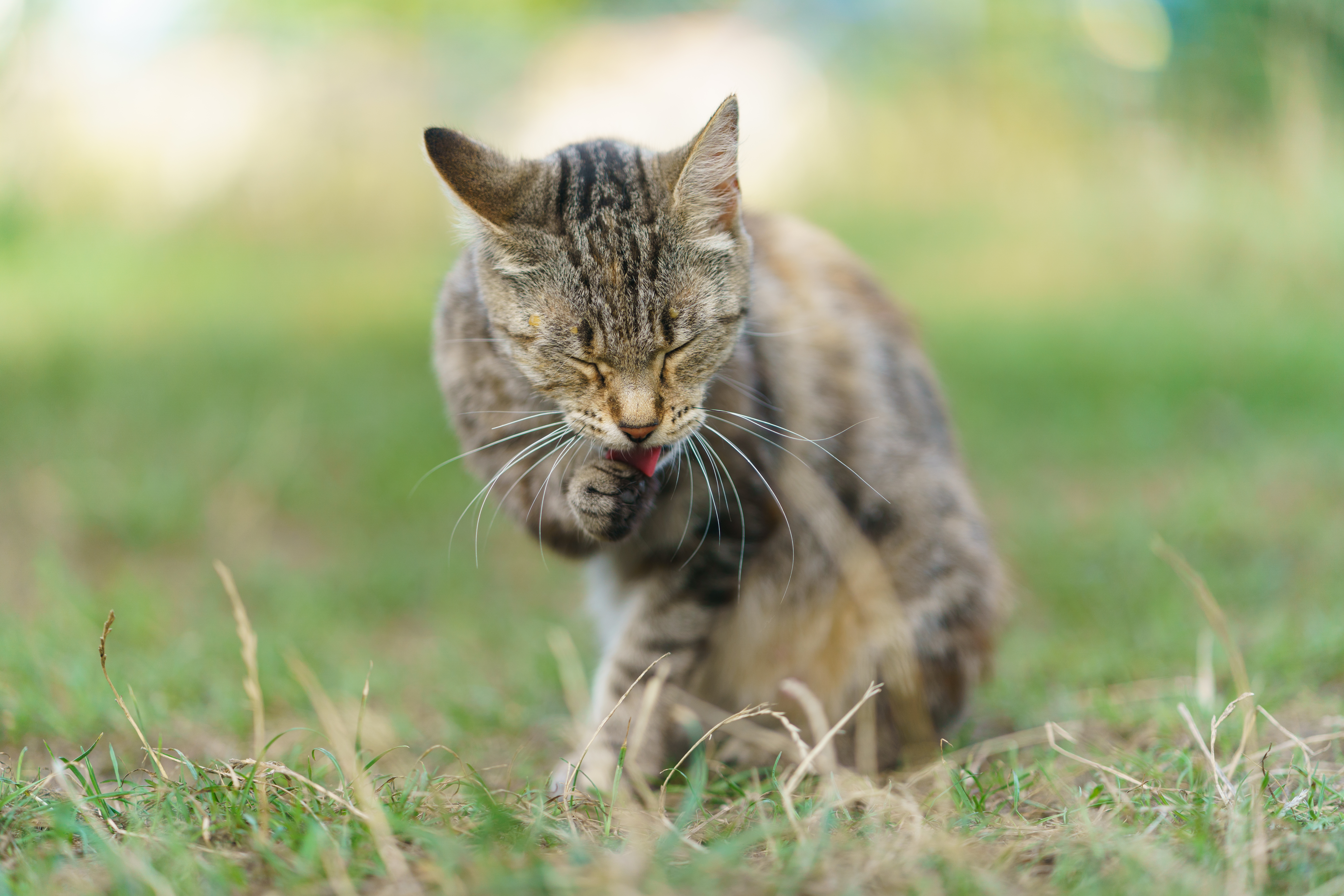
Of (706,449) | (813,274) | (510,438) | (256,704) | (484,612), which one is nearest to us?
(256,704)

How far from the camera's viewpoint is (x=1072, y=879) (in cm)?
142

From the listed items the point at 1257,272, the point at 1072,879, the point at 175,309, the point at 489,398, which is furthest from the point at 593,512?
the point at 1257,272

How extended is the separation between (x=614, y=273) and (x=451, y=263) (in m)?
1.03

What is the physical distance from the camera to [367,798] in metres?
1.51

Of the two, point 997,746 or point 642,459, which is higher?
point 642,459

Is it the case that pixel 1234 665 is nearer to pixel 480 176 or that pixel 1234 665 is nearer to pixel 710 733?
pixel 710 733

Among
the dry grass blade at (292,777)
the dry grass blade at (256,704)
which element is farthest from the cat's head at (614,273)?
the dry grass blade at (292,777)

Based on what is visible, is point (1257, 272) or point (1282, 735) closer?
point (1282, 735)

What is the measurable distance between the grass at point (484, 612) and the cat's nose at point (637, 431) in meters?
0.70

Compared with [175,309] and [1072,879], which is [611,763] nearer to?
[1072,879]

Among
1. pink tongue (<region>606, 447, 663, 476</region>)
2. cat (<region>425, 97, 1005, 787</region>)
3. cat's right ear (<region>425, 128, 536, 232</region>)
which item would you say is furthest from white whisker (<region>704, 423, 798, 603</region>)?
cat's right ear (<region>425, 128, 536, 232</region>)

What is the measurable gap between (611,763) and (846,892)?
3.56 feet

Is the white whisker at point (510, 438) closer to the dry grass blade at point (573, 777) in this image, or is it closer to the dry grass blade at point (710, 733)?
the dry grass blade at point (573, 777)

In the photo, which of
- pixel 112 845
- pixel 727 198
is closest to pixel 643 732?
pixel 112 845
